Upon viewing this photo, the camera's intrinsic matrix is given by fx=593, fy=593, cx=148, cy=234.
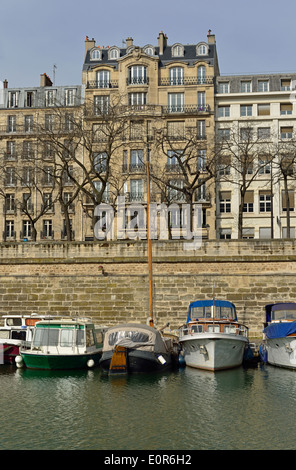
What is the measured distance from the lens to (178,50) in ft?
186

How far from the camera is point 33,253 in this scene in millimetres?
32719

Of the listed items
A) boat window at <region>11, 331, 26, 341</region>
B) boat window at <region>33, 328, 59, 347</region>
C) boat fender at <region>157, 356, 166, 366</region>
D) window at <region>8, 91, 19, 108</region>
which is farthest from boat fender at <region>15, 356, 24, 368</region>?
window at <region>8, 91, 19, 108</region>

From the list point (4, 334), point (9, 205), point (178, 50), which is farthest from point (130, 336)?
point (178, 50)

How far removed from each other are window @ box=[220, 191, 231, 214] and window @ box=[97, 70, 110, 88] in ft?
48.8

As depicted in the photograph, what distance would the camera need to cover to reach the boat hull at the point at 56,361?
24719 mm

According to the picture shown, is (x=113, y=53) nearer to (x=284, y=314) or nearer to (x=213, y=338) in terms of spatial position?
(x=284, y=314)

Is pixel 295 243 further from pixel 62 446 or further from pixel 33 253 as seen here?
pixel 62 446

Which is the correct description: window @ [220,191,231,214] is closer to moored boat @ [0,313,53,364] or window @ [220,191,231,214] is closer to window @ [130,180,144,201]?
window @ [130,180,144,201]

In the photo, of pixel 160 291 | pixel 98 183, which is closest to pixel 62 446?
pixel 160 291

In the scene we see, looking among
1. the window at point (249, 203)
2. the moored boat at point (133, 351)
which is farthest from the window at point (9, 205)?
the moored boat at point (133, 351)

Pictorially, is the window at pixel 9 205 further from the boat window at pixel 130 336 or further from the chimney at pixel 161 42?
the boat window at pixel 130 336

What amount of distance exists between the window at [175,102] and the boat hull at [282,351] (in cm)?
3212
